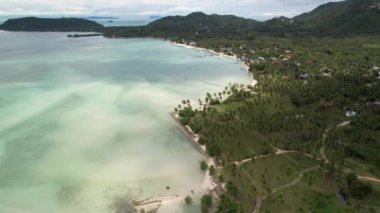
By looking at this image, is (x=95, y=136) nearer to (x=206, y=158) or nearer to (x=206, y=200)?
(x=206, y=158)

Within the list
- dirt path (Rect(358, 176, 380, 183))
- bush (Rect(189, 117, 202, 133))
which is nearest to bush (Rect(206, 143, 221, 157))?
bush (Rect(189, 117, 202, 133))

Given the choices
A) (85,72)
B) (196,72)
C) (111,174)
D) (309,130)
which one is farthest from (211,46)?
(111,174)

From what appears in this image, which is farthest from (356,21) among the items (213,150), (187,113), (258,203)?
(258,203)

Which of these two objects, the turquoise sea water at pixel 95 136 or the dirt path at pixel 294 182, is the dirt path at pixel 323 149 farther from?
the turquoise sea water at pixel 95 136

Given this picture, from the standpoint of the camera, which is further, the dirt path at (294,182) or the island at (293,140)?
the dirt path at (294,182)

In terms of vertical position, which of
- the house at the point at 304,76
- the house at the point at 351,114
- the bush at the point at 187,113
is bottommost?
the bush at the point at 187,113

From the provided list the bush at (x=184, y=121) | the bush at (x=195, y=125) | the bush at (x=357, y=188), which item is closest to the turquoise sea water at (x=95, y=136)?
the bush at (x=184, y=121)

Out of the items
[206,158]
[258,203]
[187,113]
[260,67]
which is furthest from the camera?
[260,67]

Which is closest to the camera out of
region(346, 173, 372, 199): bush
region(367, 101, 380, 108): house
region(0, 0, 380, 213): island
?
region(346, 173, 372, 199): bush

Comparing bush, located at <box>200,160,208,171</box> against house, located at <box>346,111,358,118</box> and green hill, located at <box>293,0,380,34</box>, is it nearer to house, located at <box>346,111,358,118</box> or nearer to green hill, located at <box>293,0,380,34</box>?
house, located at <box>346,111,358,118</box>
